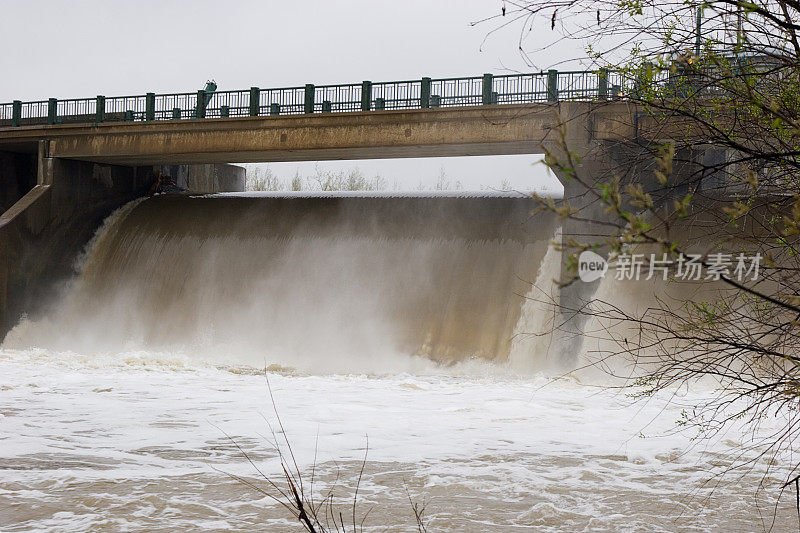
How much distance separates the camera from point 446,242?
19.9m

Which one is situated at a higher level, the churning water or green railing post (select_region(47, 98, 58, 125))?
green railing post (select_region(47, 98, 58, 125))

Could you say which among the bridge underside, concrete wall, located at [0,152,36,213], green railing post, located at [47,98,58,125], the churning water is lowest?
the churning water

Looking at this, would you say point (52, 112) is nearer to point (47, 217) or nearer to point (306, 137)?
point (47, 217)

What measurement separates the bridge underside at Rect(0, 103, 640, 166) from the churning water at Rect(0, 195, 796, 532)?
1.87m

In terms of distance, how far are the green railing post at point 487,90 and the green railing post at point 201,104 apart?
722 centimetres

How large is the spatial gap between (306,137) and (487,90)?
14.3ft

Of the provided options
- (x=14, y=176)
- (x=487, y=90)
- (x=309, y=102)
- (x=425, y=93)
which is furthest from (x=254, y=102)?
(x=14, y=176)

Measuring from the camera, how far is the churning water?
723 cm

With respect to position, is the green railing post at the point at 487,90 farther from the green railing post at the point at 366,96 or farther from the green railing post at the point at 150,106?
the green railing post at the point at 150,106

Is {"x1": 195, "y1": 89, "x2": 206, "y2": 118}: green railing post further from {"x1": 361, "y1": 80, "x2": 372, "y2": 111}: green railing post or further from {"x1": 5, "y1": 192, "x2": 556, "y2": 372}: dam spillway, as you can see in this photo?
{"x1": 361, "y1": 80, "x2": 372, "y2": 111}: green railing post

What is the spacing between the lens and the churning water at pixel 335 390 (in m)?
7.23

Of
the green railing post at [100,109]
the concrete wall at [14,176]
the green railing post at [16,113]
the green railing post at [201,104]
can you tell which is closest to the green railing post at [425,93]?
the green railing post at [201,104]

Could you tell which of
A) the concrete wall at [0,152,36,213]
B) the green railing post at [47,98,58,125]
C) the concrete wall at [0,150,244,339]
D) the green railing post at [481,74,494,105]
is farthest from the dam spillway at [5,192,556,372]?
the concrete wall at [0,152,36,213]

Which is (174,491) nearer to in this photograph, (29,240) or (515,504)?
(515,504)
